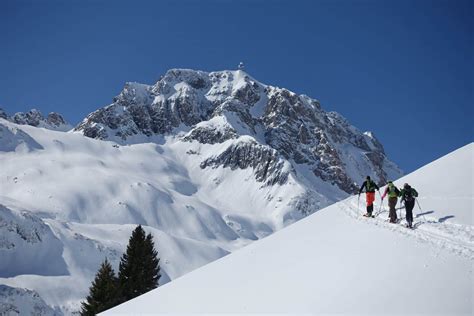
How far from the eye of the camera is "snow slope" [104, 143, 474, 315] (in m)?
8.79

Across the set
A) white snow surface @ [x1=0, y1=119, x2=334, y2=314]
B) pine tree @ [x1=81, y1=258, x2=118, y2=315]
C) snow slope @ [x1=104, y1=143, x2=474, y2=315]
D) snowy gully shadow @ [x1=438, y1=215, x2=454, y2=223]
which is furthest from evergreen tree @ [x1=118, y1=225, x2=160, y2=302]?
white snow surface @ [x1=0, y1=119, x2=334, y2=314]

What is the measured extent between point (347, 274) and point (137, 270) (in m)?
25.8

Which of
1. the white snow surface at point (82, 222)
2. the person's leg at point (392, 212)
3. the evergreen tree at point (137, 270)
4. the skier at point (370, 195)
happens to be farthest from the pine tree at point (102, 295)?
the white snow surface at point (82, 222)

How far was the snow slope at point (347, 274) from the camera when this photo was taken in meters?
8.79

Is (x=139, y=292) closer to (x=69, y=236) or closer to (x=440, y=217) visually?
(x=440, y=217)

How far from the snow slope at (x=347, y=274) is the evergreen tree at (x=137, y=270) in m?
18.5

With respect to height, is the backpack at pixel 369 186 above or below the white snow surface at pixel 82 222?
below

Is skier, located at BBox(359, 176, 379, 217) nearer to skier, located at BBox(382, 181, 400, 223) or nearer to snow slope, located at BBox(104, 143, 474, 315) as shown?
skier, located at BBox(382, 181, 400, 223)

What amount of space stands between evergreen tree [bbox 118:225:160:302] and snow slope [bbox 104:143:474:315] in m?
Result: 18.5

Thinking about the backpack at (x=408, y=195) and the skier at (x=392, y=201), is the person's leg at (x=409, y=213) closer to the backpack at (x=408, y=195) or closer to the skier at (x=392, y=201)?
the backpack at (x=408, y=195)

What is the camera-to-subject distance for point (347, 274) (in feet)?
35.1

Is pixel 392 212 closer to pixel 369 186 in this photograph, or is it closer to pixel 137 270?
pixel 369 186

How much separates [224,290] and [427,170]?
64.7 ft

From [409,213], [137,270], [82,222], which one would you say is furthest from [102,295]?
[82,222]
